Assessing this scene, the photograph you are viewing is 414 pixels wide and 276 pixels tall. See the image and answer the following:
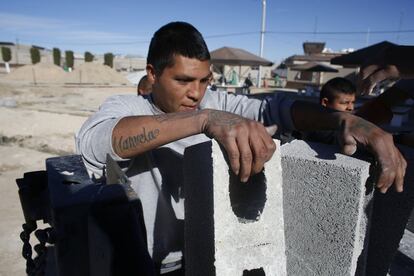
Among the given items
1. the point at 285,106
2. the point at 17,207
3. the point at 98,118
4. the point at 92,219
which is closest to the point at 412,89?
the point at 285,106

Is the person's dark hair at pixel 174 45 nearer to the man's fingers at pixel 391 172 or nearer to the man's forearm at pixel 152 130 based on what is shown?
the man's forearm at pixel 152 130

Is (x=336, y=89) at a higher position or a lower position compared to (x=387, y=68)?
lower

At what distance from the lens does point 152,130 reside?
117cm

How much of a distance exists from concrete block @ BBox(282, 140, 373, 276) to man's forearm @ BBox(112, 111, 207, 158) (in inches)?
19.2

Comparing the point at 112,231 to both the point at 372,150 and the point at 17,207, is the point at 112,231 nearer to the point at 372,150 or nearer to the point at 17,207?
the point at 372,150

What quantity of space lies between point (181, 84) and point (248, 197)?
691 millimetres

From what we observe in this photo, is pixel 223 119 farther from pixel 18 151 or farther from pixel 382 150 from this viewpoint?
pixel 18 151

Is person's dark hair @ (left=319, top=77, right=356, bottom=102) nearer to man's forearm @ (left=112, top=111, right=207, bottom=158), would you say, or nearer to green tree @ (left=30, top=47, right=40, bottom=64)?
man's forearm @ (left=112, top=111, right=207, bottom=158)

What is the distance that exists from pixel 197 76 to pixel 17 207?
433 centimetres

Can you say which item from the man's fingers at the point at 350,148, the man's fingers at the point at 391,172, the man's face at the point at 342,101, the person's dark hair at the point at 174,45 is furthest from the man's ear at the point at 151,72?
the man's face at the point at 342,101

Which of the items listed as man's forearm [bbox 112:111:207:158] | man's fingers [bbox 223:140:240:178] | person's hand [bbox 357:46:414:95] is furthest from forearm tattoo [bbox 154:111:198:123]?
→ person's hand [bbox 357:46:414:95]

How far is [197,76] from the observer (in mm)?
1675

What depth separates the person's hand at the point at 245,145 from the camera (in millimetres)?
996

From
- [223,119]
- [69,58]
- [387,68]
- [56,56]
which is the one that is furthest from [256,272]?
[56,56]
